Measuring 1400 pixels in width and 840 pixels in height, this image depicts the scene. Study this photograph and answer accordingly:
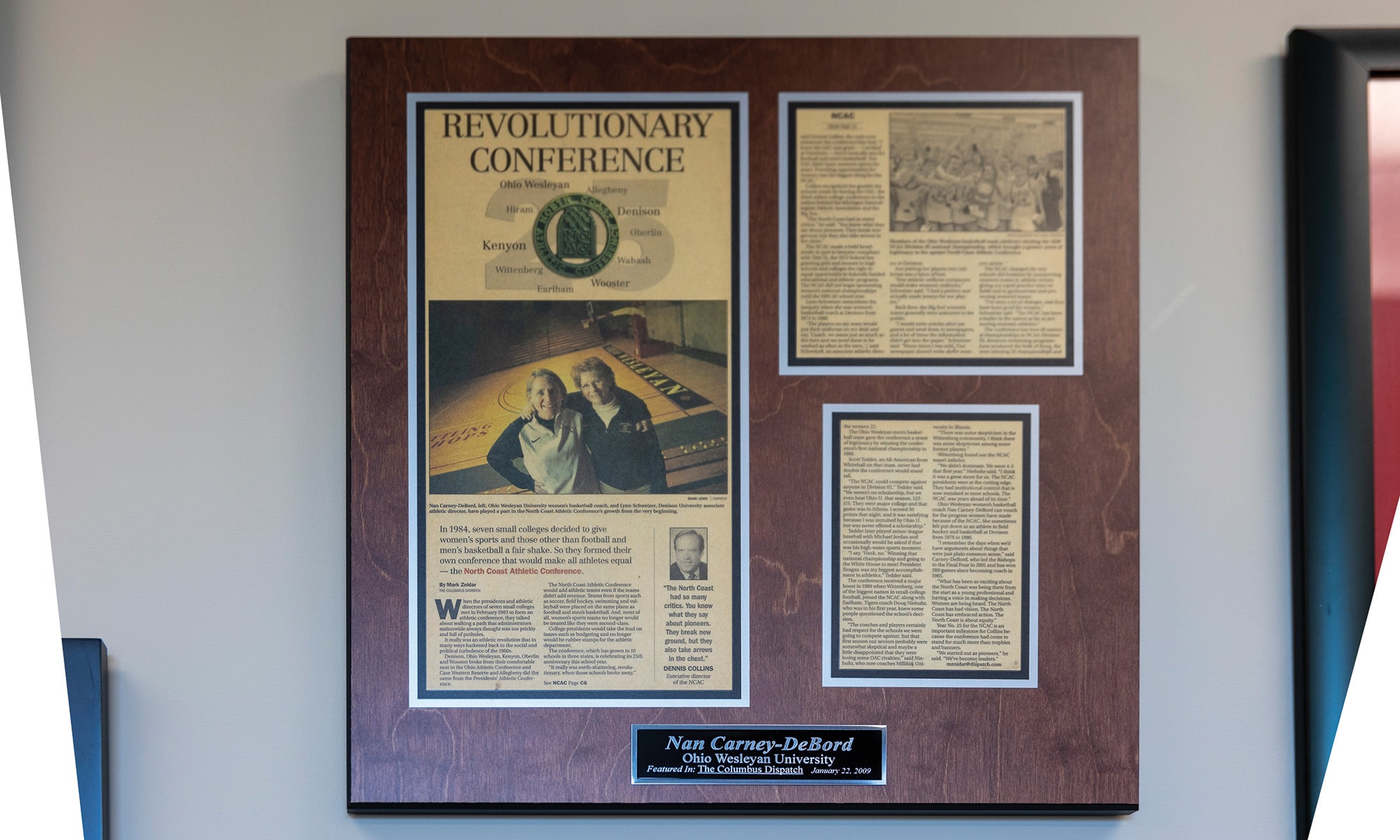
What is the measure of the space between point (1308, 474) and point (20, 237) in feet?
4.14

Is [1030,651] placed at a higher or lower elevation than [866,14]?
lower

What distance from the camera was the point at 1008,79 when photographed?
0.88 metres

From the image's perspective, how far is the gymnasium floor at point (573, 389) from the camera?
2.88 feet

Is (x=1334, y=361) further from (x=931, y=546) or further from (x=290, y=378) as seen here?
(x=290, y=378)

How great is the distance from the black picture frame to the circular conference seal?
66cm

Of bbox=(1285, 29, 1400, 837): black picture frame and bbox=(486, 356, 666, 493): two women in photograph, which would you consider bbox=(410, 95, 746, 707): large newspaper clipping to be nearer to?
bbox=(486, 356, 666, 493): two women in photograph

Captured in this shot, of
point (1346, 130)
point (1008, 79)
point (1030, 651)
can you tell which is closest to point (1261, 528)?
point (1030, 651)

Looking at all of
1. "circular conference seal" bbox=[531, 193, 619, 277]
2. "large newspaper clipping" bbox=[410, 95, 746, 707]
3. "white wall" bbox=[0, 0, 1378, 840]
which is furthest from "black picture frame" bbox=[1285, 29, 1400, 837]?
"circular conference seal" bbox=[531, 193, 619, 277]

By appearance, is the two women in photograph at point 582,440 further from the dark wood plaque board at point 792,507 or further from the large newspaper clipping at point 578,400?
the dark wood plaque board at point 792,507

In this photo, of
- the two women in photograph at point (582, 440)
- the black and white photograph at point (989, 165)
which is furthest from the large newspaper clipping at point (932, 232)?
the two women in photograph at point (582, 440)

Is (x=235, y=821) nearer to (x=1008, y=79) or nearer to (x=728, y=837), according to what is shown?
(x=728, y=837)

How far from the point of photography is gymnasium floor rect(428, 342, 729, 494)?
2.88 feet

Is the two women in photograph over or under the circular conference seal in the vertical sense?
under

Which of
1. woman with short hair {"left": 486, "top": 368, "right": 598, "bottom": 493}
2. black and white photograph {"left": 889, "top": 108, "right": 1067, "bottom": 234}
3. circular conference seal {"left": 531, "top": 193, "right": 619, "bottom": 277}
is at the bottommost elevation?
woman with short hair {"left": 486, "top": 368, "right": 598, "bottom": 493}
